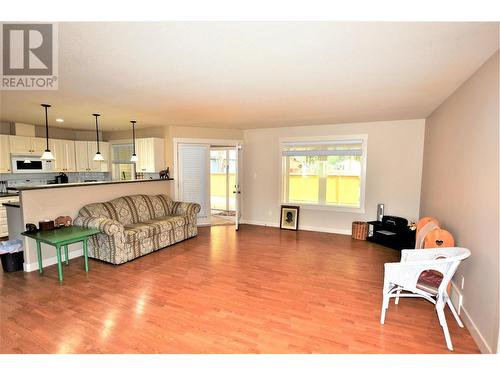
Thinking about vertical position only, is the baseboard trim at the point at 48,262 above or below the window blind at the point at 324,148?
below

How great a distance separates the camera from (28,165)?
18.1ft

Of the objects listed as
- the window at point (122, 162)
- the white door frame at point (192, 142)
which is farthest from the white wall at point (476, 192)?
the window at point (122, 162)

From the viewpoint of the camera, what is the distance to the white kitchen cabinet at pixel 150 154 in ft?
19.2

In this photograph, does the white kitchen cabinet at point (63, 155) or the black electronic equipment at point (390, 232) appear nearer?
the black electronic equipment at point (390, 232)

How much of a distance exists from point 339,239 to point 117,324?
424 centimetres

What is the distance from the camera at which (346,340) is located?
7.25 feet

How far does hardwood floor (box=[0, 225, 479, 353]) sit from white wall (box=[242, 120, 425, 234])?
1.57 meters

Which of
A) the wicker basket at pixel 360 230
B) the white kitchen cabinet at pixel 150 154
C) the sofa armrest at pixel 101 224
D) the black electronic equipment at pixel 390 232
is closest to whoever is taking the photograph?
the sofa armrest at pixel 101 224

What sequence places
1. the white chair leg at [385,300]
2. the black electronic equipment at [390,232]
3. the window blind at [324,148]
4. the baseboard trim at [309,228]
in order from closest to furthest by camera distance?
the white chair leg at [385,300] → the black electronic equipment at [390,232] → the window blind at [324,148] → the baseboard trim at [309,228]

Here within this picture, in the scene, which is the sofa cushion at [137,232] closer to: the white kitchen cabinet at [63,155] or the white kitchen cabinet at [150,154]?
the white kitchen cabinet at [150,154]

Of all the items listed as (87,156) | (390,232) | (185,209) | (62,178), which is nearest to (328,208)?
(390,232)

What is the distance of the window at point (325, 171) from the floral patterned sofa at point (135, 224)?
2.42m

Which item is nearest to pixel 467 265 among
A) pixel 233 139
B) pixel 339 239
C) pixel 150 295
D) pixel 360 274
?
pixel 360 274
